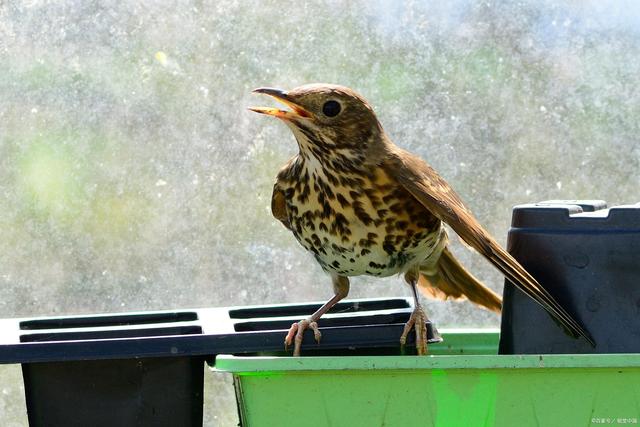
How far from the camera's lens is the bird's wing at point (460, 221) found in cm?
157

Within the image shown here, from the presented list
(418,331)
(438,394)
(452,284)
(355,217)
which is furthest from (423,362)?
(452,284)

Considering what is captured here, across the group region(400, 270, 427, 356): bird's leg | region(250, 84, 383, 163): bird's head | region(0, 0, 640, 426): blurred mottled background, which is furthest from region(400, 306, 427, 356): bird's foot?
region(0, 0, 640, 426): blurred mottled background

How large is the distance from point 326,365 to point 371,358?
53 millimetres

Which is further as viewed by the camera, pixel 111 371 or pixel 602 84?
pixel 602 84

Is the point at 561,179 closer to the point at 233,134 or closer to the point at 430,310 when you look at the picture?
the point at 430,310

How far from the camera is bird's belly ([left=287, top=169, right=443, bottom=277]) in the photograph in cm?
179

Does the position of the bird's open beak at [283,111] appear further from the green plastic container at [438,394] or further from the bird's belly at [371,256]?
the green plastic container at [438,394]

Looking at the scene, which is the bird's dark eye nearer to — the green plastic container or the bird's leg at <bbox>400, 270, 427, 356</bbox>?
the bird's leg at <bbox>400, 270, 427, 356</bbox>

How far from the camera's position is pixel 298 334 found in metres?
1.55

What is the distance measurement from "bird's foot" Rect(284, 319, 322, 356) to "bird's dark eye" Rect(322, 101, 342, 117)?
0.37 metres

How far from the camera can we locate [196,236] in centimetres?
241

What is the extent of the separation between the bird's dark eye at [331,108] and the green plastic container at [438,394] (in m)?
Answer: 0.54

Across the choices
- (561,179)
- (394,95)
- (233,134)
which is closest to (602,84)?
(561,179)

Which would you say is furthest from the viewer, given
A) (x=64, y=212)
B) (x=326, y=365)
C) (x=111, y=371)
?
(x=64, y=212)
